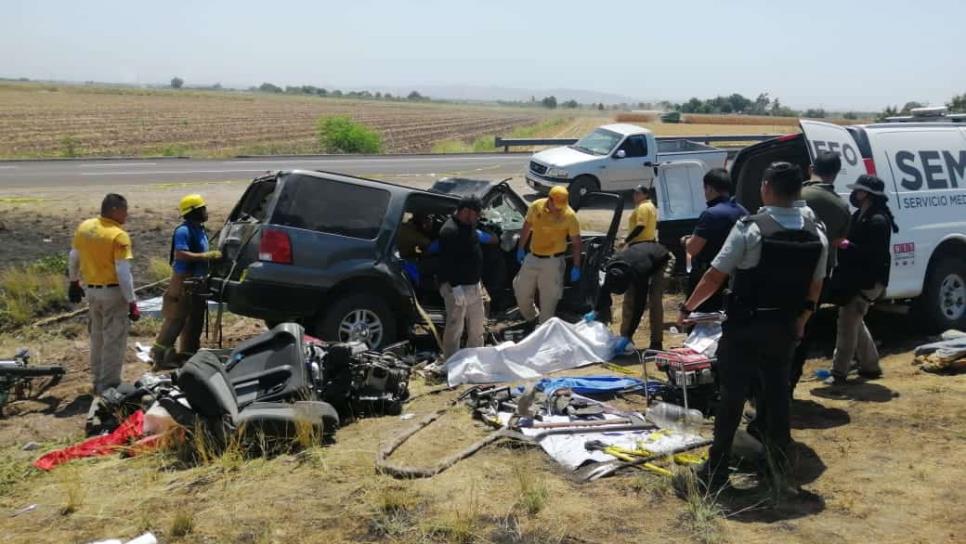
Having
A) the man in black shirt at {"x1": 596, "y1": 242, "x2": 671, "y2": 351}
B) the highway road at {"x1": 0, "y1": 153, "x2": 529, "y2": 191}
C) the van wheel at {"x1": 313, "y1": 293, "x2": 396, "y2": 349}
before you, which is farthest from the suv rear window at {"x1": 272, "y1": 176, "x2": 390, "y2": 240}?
the highway road at {"x1": 0, "y1": 153, "x2": 529, "y2": 191}

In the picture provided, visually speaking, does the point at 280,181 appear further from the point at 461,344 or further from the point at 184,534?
the point at 184,534

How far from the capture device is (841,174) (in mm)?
8164

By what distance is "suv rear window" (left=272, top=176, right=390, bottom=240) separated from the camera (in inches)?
316

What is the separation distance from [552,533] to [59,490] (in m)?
3.12

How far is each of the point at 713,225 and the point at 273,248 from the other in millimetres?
3733

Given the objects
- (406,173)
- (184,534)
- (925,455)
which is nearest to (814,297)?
(925,455)

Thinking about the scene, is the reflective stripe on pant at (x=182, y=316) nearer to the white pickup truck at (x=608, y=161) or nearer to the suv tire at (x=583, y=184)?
the white pickup truck at (x=608, y=161)

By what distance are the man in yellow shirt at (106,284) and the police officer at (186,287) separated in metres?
0.74

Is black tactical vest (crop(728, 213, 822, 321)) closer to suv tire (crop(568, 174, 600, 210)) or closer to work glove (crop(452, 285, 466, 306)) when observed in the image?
work glove (crop(452, 285, 466, 306))

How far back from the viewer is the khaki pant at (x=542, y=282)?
909 cm

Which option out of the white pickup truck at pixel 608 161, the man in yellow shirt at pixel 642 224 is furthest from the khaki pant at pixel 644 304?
the white pickup truck at pixel 608 161

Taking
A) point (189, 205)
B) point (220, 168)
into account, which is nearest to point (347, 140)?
point (220, 168)

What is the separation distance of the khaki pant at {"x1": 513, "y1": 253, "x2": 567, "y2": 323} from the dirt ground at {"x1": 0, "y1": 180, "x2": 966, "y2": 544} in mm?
2513

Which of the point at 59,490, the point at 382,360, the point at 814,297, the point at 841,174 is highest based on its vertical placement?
the point at 841,174
